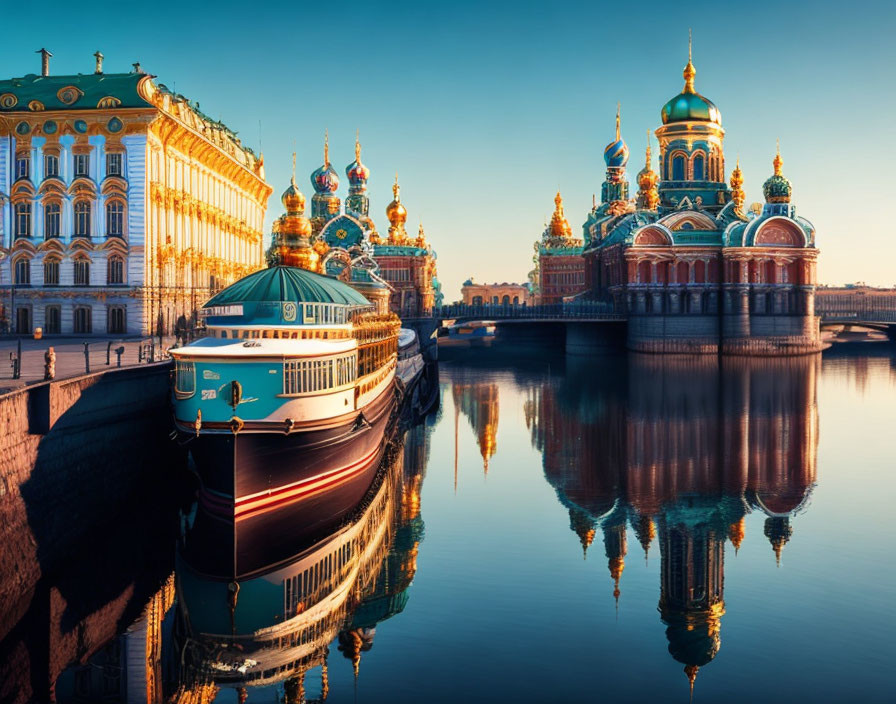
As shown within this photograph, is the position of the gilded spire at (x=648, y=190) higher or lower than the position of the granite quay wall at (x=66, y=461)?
higher

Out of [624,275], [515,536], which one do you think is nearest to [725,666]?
[515,536]

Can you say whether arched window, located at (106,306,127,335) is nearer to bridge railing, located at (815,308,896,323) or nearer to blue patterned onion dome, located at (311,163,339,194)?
blue patterned onion dome, located at (311,163,339,194)

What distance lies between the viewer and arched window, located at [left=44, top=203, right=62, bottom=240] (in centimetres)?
5644

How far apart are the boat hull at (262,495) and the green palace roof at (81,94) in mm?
34959

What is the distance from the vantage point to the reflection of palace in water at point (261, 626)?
18938 millimetres

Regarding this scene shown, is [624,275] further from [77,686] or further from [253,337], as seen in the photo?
[77,686]

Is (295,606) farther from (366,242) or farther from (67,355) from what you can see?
(366,242)

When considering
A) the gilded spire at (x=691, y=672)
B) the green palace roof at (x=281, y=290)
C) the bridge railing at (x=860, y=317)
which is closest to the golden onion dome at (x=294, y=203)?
the green palace roof at (x=281, y=290)

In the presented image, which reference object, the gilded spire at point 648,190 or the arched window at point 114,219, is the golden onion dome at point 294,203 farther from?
the gilded spire at point 648,190

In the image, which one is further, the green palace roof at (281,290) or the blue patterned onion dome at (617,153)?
the blue patterned onion dome at (617,153)

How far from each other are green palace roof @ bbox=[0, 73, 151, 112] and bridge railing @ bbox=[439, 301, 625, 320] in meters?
54.1

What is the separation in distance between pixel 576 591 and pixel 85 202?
45.2 meters

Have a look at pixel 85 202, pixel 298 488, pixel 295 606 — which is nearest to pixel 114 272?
pixel 85 202

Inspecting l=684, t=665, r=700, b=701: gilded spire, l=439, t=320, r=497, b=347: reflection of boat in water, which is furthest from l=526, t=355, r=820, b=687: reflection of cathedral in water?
l=439, t=320, r=497, b=347: reflection of boat in water
